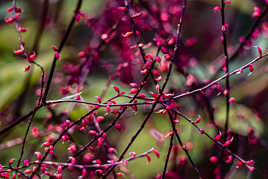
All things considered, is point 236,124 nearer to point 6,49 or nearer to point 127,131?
point 127,131

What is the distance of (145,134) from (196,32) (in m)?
0.84

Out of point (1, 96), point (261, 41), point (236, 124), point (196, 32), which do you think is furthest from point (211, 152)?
point (196, 32)

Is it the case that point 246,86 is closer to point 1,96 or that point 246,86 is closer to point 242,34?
point 242,34

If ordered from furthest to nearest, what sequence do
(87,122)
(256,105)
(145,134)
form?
1. (256,105)
2. (145,134)
3. (87,122)

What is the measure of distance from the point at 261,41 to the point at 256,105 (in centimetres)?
27

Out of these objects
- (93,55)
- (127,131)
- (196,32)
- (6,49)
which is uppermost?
(93,55)

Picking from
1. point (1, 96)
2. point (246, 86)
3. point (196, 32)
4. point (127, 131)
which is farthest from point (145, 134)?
point (196, 32)

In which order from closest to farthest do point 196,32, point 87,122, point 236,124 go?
point 87,122 < point 236,124 < point 196,32

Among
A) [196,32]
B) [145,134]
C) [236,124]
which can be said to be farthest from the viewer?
[196,32]

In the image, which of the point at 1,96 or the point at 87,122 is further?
the point at 1,96

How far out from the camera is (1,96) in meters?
0.94

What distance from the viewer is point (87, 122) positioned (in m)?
0.60

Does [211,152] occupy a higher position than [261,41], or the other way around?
[261,41]

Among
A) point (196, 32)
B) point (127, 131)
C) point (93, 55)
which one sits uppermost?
point (93, 55)
